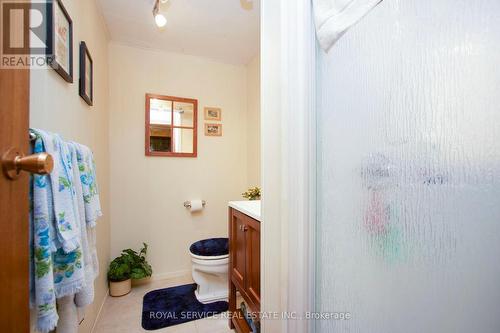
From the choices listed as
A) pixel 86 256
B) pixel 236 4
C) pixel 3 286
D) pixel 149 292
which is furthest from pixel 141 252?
pixel 236 4

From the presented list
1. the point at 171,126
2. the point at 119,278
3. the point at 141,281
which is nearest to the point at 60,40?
the point at 171,126

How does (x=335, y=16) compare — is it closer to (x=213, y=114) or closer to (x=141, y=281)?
(x=213, y=114)

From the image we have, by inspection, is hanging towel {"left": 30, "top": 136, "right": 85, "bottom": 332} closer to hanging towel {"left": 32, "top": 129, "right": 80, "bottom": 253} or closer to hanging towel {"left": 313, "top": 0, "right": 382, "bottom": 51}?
hanging towel {"left": 32, "top": 129, "right": 80, "bottom": 253}

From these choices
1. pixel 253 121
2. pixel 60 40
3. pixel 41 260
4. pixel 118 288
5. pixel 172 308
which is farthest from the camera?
pixel 253 121

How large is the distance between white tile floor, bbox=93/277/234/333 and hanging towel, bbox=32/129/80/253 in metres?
1.25

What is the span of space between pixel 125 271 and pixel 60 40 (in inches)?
70.7

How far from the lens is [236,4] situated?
1.67m

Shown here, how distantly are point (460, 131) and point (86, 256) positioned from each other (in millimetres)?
1196

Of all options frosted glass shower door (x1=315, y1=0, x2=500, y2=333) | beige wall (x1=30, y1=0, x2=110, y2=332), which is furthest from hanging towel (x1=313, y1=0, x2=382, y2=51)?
beige wall (x1=30, y1=0, x2=110, y2=332)

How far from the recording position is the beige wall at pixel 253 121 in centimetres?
234

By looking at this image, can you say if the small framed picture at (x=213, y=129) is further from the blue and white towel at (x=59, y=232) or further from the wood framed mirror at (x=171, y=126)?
the blue and white towel at (x=59, y=232)

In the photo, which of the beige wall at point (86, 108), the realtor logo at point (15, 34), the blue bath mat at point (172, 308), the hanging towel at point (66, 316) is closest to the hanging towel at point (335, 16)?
the realtor logo at point (15, 34)

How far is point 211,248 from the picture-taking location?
1.93m

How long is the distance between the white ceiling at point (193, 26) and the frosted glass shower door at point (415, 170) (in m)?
1.43
